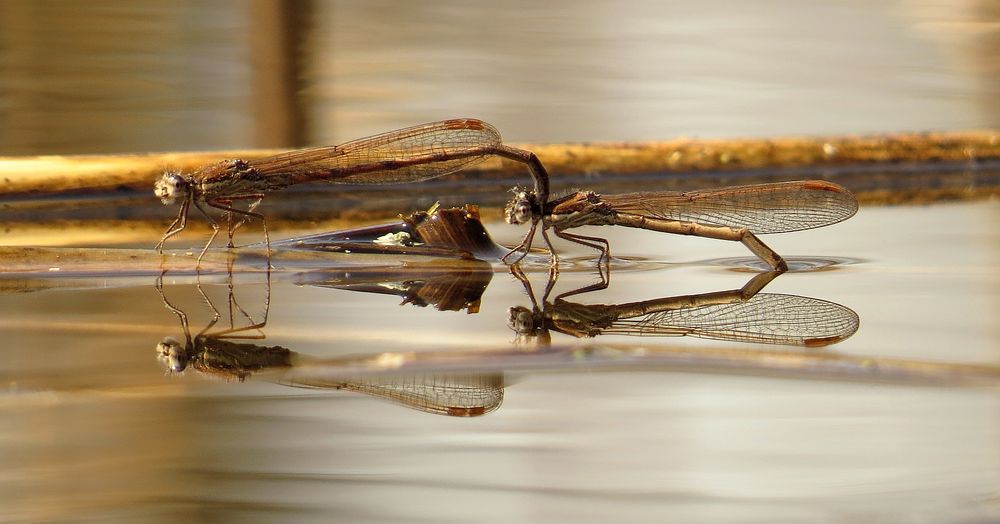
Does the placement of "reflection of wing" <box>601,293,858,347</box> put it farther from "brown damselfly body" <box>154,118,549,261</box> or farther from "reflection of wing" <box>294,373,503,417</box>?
"brown damselfly body" <box>154,118,549,261</box>

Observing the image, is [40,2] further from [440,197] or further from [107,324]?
[107,324]

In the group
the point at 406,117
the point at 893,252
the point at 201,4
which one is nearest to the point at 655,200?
the point at 893,252

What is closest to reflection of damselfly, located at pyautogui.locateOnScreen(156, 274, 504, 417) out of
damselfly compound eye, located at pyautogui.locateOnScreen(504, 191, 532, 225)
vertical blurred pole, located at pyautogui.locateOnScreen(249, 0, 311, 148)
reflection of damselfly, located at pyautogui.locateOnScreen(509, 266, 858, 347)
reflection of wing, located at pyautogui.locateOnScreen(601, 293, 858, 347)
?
reflection of damselfly, located at pyautogui.locateOnScreen(509, 266, 858, 347)

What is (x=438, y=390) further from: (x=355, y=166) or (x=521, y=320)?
(x=355, y=166)

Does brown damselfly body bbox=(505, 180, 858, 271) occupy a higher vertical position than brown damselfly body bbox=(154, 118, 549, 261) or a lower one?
A: lower

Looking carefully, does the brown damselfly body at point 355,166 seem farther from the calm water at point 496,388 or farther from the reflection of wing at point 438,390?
the reflection of wing at point 438,390

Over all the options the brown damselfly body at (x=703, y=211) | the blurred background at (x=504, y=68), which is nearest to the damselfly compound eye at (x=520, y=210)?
the brown damselfly body at (x=703, y=211)

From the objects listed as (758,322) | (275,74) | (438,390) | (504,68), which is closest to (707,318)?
(758,322)
